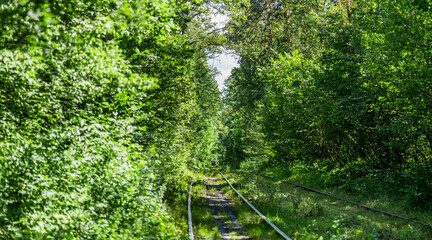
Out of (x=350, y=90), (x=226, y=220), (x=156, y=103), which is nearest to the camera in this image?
(x=156, y=103)

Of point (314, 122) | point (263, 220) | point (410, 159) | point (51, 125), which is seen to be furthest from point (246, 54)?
point (51, 125)

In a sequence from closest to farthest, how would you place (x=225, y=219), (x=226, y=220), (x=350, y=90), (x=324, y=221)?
1. (x=324, y=221)
2. (x=226, y=220)
3. (x=225, y=219)
4. (x=350, y=90)

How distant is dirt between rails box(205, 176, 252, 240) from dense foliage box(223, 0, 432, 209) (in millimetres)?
Answer: 5718

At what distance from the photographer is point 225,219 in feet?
41.4

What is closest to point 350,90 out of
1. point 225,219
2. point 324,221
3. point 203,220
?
point 324,221

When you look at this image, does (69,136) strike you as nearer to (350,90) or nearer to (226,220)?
(226,220)

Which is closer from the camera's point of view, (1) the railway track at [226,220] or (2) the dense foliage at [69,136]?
(2) the dense foliage at [69,136]

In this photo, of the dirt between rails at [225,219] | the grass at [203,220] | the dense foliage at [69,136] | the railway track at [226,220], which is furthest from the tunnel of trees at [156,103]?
the dirt between rails at [225,219]

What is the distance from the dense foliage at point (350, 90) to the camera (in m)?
10.1

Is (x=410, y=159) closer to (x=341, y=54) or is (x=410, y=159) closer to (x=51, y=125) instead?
(x=341, y=54)

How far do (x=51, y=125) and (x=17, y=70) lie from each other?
53.7 inches

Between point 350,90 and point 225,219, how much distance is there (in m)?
8.35

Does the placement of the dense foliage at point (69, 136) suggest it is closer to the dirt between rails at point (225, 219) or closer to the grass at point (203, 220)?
the grass at point (203, 220)

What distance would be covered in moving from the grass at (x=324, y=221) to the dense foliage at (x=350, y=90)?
2.18 m
